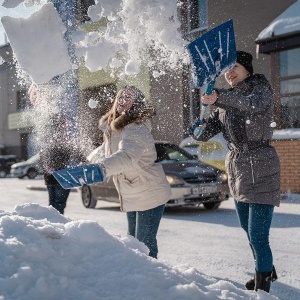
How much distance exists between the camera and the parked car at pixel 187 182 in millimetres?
8883

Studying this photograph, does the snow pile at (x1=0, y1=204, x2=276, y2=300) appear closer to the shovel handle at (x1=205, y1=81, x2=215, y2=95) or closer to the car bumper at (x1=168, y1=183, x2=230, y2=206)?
the shovel handle at (x1=205, y1=81, x2=215, y2=95)

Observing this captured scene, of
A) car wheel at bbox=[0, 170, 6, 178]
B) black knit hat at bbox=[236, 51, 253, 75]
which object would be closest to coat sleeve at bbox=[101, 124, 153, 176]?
black knit hat at bbox=[236, 51, 253, 75]

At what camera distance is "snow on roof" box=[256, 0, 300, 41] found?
11.3 meters

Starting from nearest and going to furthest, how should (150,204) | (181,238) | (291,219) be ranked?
(150,204)
(181,238)
(291,219)

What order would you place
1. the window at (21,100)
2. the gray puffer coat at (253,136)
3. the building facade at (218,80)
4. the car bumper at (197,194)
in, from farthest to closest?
the window at (21,100)
the building facade at (218,80)
the car bumper at (197,194)
the gray puffer coat at (253,136)

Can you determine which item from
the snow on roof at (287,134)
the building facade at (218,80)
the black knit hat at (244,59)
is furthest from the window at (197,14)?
the black knit hat at (244,59)

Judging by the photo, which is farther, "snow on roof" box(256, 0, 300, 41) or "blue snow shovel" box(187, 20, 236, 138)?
"snow on roof" box(256, 0, 300, 41)

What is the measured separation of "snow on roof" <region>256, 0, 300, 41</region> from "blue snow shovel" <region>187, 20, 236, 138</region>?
8494 millimetres

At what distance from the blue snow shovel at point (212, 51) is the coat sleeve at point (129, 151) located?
518 millimetres

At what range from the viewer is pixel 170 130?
640 inches

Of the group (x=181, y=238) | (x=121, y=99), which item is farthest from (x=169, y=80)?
(x=121, y=99)

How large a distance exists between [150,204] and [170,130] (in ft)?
42.1

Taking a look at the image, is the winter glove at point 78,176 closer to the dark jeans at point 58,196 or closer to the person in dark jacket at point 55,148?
the person in dark jacket at point 55,148

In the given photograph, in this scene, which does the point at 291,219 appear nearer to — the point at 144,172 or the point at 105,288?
the point at 144,172
